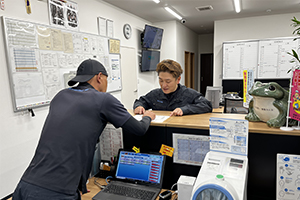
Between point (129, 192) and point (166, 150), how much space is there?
0.36m

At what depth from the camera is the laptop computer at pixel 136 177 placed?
130 cm

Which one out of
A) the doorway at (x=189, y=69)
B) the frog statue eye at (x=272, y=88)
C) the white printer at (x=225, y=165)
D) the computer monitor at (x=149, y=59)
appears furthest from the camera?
the doorway at (x=189, y=69)

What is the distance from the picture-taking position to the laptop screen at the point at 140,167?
138 cm

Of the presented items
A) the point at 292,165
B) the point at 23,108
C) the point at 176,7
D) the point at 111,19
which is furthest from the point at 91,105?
the point at 176,7

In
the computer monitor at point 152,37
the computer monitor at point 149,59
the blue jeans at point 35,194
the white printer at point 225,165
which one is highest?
the computer monitor at point 152,37

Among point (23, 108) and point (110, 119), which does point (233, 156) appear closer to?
point (110, 119)

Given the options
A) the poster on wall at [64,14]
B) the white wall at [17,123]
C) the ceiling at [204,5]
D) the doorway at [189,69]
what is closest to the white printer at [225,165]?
the white wall at [17,123]

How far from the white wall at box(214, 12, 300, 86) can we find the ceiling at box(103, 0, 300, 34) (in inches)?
6.7

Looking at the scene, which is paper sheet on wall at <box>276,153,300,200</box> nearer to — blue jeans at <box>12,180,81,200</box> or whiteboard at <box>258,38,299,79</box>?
blue jeans at <box>12,180,81,200</box>

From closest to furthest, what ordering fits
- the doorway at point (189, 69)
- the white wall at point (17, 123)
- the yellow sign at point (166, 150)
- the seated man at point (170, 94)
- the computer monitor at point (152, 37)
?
1. the yellow sign at point (166, 150)
2. the seated man at point (170, 94)
3. the white wall at point (17, 123)
4. the computer monitor at point (152, 37)
5. the doorway at point (189, 69)

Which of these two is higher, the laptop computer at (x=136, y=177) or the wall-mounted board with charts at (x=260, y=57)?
the wall-mounted board with charts at (x=260, y=57)

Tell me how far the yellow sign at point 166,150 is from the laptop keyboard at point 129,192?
10.6 inches

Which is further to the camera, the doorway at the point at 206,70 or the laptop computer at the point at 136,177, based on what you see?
the doorway at the point at 206,70

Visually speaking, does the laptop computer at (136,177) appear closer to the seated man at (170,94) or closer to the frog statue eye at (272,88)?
the seated man at (170,94)
